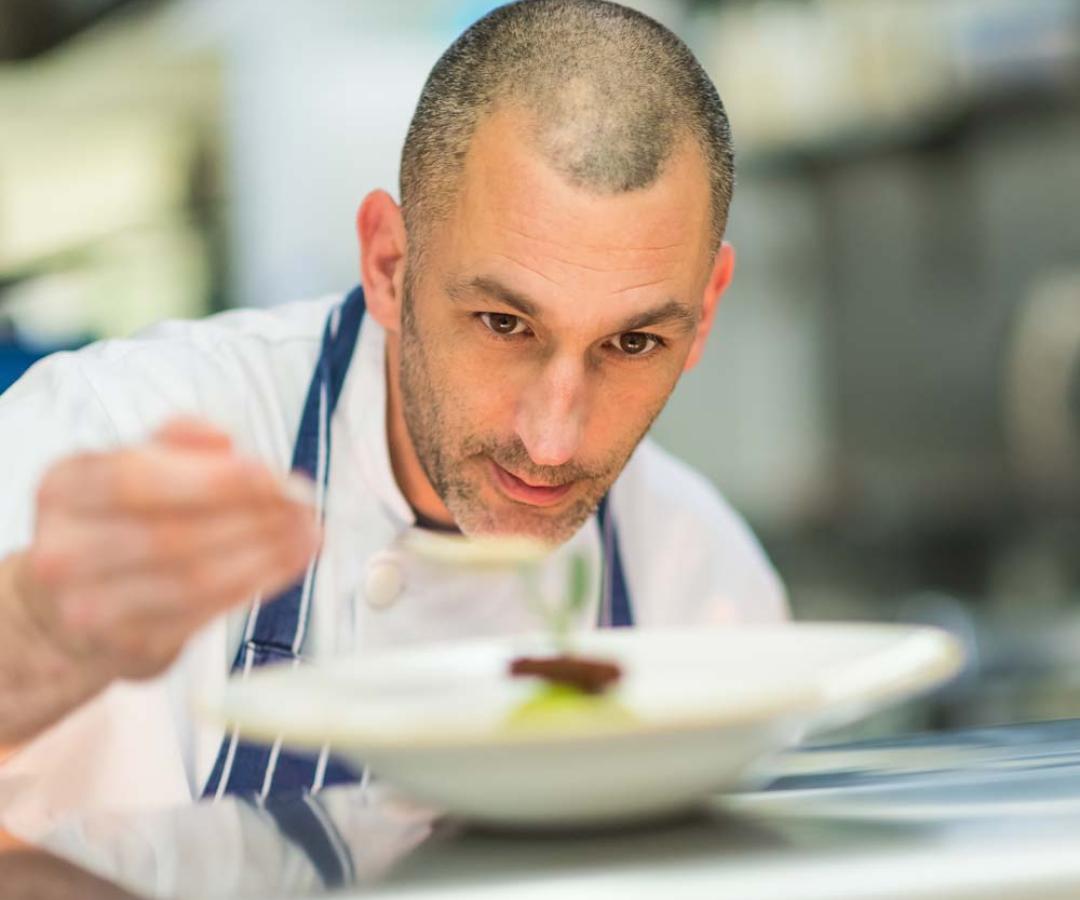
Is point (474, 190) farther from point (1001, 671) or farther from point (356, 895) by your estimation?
point (1001, 671)

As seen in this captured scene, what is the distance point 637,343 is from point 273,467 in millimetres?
389

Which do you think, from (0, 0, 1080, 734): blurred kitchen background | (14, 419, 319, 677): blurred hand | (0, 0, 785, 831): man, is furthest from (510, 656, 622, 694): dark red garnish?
(0, 0, 1080, 734): blurred kitchen background

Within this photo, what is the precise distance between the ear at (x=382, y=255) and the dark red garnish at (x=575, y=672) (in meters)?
0.74

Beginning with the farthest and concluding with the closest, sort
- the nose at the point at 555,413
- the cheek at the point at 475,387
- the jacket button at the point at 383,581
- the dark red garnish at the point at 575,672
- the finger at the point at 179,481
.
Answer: the jacket button at the point at 383,581, the cheek at the point at 475,387, the nose at the point at 555,413, the dark red garnish at the point at 575,672, the finger at the point at 179,481

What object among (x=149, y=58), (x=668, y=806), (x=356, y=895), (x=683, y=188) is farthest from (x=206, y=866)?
(x=149, y=58)

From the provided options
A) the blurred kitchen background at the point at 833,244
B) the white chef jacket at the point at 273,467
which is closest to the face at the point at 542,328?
the white chef jacket at the point at 273,467

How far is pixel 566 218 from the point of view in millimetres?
1263

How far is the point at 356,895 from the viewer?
2.12ft

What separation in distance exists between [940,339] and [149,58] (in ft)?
9.68

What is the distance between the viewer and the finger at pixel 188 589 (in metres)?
0.66

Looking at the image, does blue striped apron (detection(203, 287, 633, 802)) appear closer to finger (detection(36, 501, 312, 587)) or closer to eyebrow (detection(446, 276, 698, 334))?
eyebrow (detection(446, 276, 698, 334))

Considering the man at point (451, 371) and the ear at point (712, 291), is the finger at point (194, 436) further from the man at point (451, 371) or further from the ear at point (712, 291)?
the ear at point (712, 291)

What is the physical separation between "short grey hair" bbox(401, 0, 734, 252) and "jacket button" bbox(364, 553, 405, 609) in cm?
31

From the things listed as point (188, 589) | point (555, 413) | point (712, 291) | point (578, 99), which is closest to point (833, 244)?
point (712, 291)
